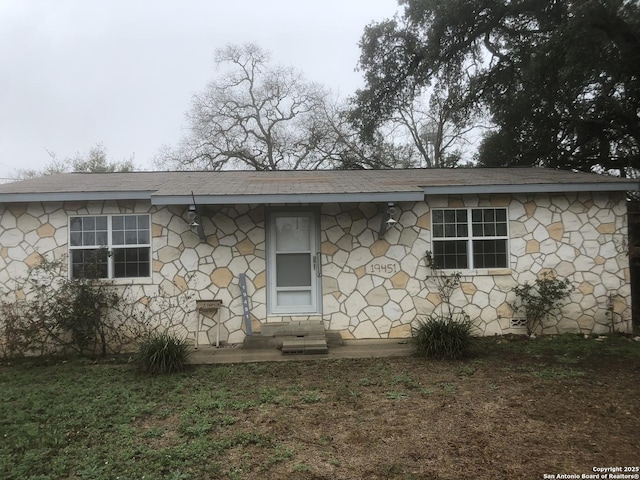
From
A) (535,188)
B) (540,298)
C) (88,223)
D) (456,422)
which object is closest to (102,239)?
(88,223)

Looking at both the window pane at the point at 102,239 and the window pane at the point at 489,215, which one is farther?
the window pane at the point at 489,215

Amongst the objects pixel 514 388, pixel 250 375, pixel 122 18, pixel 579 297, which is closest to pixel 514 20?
pixel 579 297

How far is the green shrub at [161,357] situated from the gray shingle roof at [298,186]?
2237mm

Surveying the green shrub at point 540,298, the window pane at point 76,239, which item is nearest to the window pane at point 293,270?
the window pane at point 76,239

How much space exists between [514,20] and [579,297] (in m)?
11.6

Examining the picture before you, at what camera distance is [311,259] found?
315 inches

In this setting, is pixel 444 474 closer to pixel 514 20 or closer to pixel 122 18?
pixel 514 20

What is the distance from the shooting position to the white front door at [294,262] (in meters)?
7.89

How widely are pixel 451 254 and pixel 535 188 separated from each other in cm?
188

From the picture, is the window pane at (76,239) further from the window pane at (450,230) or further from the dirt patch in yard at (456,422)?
the window pane at (450,230)

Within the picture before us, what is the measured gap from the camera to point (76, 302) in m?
6.89

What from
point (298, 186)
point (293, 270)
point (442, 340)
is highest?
point (298, 186)

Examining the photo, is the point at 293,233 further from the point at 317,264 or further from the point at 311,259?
the point at 317,264

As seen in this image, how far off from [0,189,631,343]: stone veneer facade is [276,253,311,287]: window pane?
13.2 inches
